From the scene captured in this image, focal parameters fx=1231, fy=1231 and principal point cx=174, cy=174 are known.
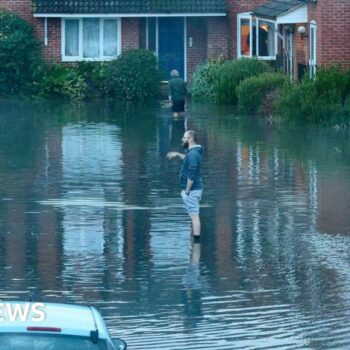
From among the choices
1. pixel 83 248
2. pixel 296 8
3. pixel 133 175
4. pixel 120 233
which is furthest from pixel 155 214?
pixel 296 8

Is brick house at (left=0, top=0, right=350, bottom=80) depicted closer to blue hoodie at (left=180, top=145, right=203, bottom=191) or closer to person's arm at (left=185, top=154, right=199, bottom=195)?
blue hoodie at (left=180, top=145, right=203, bottom=191)

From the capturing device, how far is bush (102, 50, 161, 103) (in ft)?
121

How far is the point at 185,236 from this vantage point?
53.8ft

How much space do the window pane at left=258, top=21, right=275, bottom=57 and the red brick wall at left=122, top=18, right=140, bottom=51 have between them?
4.01 m

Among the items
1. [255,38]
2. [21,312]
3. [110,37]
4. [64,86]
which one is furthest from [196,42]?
[21,312]

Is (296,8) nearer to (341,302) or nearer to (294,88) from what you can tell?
(294,88)

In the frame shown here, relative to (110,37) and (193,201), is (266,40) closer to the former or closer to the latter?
(110,37)

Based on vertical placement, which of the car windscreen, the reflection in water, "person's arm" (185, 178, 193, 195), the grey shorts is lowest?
Answer: the reflection in water

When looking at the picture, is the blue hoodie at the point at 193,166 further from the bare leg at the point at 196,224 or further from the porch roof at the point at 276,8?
the porch roof at the point at 276,8

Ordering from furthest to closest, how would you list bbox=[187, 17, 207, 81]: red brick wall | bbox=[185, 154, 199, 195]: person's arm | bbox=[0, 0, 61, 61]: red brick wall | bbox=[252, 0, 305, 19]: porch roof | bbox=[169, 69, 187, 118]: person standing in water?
bbox=[187, 17, 207, 81]: red brick wall → bbox=[0, 0, 61, 61]: red brick wall → bbox=[252, 0, 305, 19]: porch roof → bbox=[169, 69, 187, 118]: person standing in water → bbox=[185, 154, 199, 195]: person's arm

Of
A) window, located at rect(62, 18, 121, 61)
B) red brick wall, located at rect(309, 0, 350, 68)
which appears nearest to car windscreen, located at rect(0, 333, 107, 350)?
red brick wall, located at rect(309, 0, 350, 68)

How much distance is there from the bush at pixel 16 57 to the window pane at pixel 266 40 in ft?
23.7

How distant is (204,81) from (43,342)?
31287 millimetres

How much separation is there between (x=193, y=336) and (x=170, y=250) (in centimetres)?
398
